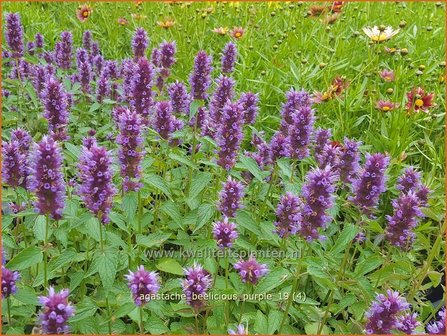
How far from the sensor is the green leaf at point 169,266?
8.19 ft

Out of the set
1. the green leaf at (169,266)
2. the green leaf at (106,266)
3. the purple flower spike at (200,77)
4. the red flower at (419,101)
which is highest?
the purple flower spike at (200,77)

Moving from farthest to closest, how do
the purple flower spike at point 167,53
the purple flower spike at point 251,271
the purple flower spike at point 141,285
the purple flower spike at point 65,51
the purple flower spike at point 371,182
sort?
the purple flower spike at point 65,51 → the purple flower spike at point 167,53 → the purple flower spike at point 371,182 → the purple flower spike at point 251,271 → the purple flower spike at point 141,285

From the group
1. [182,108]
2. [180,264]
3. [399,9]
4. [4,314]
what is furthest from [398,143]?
[399,9]

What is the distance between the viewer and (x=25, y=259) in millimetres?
2104

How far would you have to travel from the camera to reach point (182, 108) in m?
3.06

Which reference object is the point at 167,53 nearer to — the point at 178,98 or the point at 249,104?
the point at 178,98

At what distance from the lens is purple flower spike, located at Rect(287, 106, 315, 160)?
2.54 metres

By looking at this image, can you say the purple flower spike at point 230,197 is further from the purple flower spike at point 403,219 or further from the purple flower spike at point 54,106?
the purple flower spike at point 54,106

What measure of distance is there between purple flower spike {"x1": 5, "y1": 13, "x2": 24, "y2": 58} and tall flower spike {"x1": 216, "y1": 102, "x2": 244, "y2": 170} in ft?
6.25

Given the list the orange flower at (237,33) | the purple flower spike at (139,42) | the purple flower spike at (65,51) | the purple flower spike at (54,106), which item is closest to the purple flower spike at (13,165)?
the purple flower spike at (54,106)

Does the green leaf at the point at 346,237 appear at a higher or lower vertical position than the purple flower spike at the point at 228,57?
lower

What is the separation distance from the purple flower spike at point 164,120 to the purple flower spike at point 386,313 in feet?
4.47

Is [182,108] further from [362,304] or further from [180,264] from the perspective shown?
[362,304]

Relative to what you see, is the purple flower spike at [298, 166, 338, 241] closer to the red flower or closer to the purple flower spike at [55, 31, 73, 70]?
the red flower
